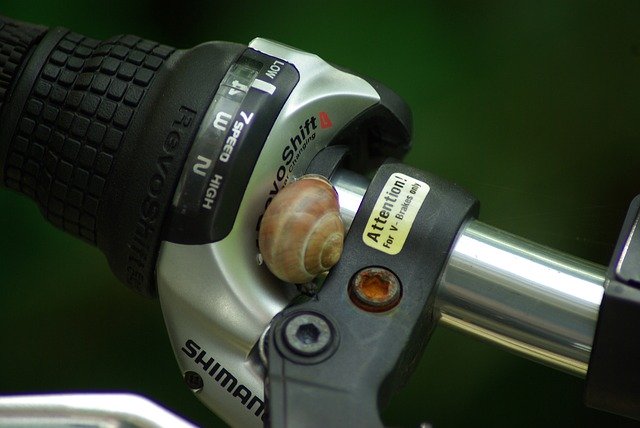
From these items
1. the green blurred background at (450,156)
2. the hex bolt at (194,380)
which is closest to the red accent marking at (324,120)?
the hex bolt at (194,380)

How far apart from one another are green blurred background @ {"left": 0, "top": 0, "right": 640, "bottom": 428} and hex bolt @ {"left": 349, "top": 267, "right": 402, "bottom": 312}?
0.41 metres

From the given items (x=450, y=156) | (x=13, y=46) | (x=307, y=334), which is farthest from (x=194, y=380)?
(x=450, y=156)

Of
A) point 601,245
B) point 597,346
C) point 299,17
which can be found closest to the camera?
point 597,346

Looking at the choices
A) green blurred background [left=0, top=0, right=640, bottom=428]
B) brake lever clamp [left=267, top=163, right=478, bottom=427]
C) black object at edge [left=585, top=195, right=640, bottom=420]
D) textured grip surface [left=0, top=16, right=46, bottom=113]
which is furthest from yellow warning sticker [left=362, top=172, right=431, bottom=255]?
green blurred background [left=0, top=0, right=640, bottom=428]

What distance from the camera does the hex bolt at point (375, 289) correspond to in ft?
1.70

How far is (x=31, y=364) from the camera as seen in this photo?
934 millimetres

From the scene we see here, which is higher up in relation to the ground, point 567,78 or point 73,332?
point 567,78

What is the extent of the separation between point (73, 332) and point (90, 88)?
45 cm

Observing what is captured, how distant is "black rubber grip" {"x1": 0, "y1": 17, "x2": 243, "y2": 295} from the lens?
521mm

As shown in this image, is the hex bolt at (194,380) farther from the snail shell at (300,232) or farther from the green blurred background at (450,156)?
the green blurred background at (450,156)

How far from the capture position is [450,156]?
0.96m

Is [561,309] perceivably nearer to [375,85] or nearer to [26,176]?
[375,85]

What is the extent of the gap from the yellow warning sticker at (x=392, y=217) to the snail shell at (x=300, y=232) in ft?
0.06

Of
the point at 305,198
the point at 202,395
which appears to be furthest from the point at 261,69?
the point at 202,395
